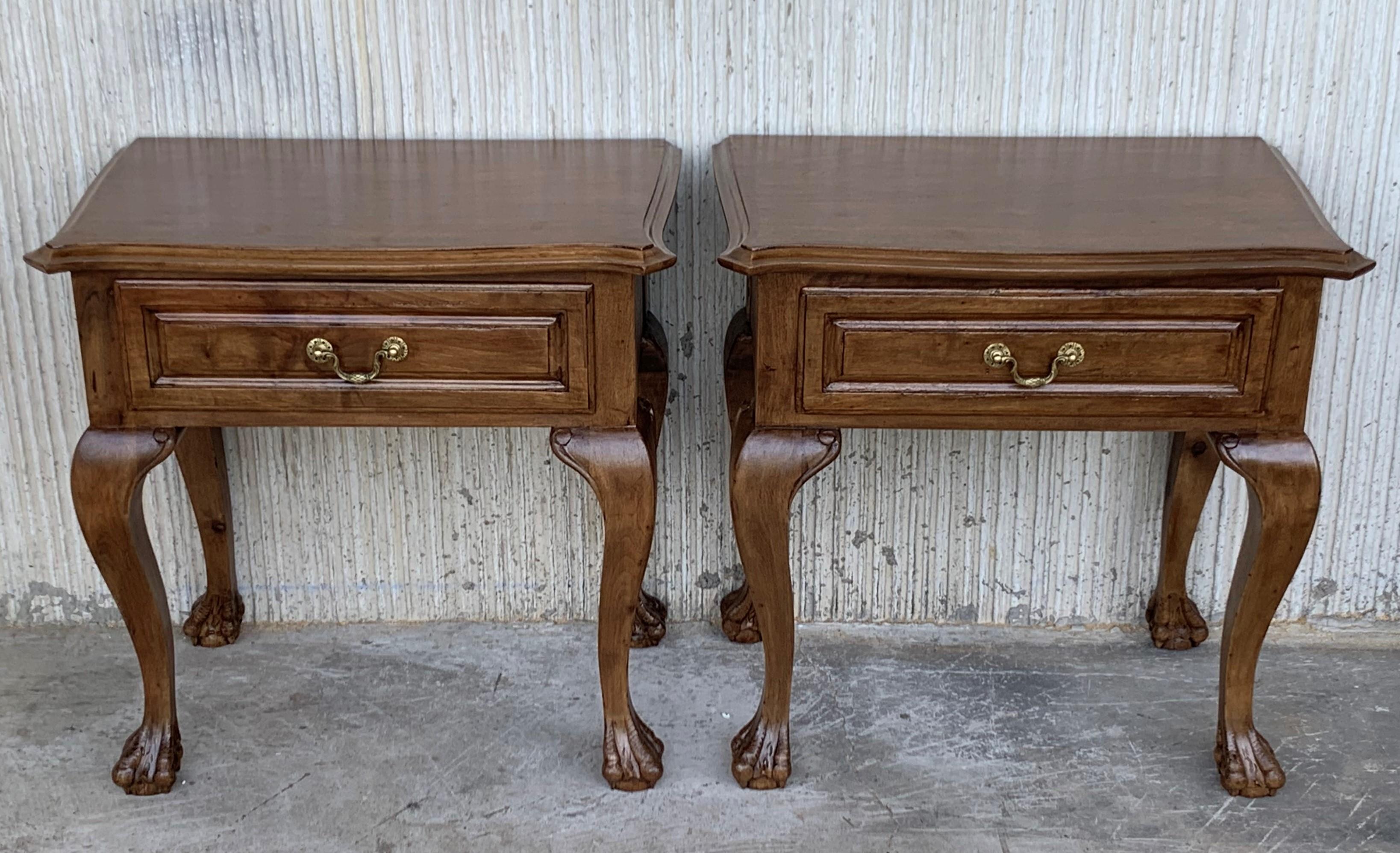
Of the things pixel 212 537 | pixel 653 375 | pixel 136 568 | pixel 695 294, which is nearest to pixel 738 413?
pixel 653 375

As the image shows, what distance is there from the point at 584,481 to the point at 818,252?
2.62 feet

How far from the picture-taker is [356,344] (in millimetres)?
1619

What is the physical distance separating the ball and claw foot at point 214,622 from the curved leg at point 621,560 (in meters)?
0.73

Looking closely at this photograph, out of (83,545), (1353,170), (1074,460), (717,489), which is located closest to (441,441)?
(717,489)

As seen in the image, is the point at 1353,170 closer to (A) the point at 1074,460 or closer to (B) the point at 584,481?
(A) the point at 1074,460

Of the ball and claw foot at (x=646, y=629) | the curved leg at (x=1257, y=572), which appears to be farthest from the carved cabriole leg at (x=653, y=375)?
the curved leg at (x=1257, y=572)

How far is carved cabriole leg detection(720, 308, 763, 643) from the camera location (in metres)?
1.80

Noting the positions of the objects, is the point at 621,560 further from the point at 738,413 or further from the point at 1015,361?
the point at 1015,361

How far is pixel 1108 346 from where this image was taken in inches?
63.3

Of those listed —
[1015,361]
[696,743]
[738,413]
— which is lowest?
[696,743]

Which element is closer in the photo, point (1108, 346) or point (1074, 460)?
point (1108, 346)

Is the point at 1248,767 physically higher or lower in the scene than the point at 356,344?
lower

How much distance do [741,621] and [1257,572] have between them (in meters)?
0.80

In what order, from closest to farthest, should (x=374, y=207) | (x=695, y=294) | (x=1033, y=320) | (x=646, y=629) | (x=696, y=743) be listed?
1. (x=1033, y=320)
2. (x=374, y=207)
3. (x=696, y=743)
4. (x=695, y=294)
5. (x=646, y=629)
